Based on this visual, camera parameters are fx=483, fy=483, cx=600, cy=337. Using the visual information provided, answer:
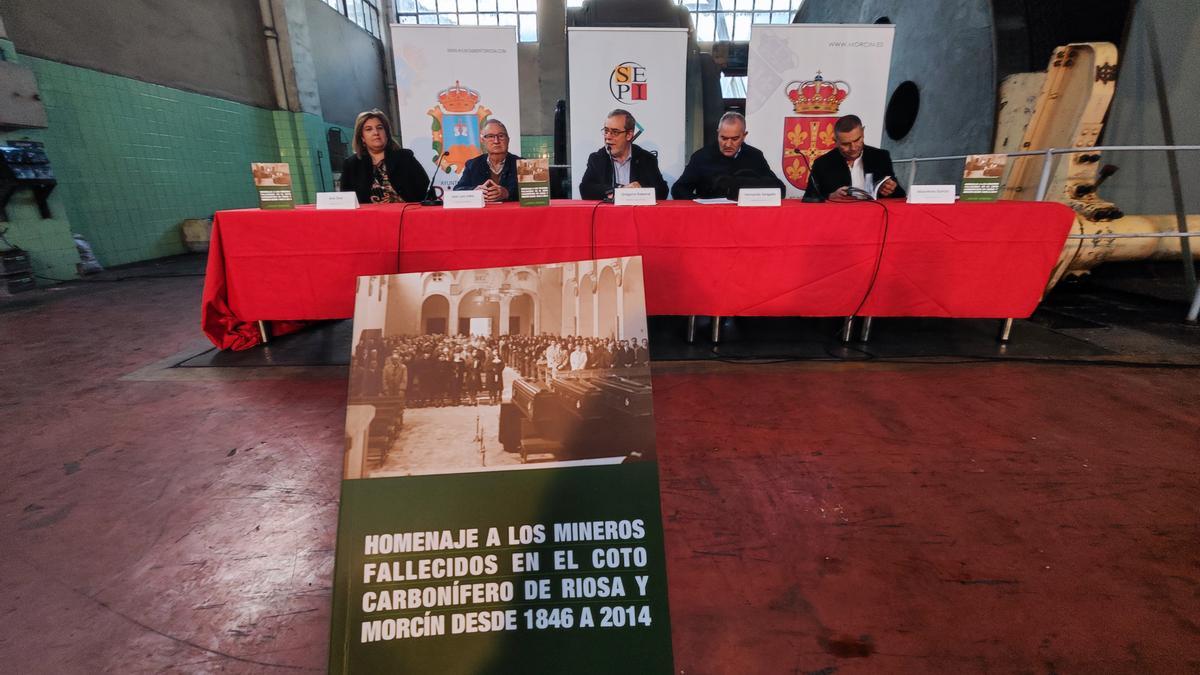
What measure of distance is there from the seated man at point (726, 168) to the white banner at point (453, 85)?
4.88 feet

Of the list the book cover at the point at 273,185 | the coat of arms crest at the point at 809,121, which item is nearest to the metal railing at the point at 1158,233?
the coat of arms crest at the point at 809,121

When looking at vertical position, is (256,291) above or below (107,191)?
below

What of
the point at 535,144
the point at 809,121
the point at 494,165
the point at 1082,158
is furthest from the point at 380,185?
the point at 535,144

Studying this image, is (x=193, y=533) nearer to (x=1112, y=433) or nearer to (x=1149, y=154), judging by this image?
(x=1112, y=433)

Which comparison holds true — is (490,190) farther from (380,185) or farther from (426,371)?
(426,371)

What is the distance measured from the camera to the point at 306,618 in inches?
38.6

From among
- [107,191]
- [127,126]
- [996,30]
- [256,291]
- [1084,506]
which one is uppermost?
[996,30]

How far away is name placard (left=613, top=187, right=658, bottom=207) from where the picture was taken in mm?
2123

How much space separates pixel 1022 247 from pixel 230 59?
853 cm

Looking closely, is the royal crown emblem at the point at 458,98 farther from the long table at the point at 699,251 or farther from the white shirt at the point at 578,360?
the white shirt at the point at 578,360

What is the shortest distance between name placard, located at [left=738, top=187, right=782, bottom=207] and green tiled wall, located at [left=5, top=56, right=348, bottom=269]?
549 centimetres

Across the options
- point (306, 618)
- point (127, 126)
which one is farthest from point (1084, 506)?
point (127, 126)

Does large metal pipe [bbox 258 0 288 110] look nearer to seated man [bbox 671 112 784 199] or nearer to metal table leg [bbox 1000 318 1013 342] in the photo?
seated man [bbox 671 112 784 199]

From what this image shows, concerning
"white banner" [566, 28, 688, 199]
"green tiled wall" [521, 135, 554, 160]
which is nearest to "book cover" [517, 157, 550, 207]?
"white banner" [566, 28, 688, 199]
